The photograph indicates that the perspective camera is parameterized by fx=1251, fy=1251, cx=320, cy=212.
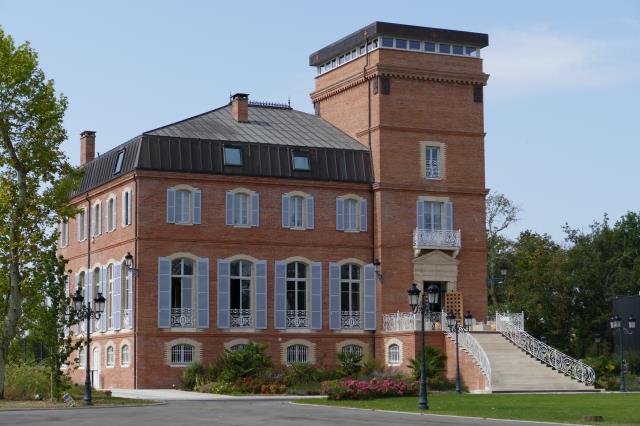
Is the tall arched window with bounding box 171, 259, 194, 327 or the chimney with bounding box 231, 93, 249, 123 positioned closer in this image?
the tall arched window with bounding box 171, 259, 194, 327

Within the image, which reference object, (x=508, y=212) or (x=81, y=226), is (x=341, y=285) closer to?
(x=81, y=226)

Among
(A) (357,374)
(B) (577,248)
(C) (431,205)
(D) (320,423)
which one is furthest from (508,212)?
(D) (320,423)

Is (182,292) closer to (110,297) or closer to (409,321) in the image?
(110,297)

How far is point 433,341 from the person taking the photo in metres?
52.4

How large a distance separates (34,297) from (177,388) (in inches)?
355

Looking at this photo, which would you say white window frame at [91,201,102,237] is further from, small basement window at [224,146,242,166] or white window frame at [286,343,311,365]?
white window frame at [286,343,311,365]

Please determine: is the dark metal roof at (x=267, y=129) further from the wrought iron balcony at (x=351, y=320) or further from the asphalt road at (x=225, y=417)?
the asphalt road at (x=225, y=417)

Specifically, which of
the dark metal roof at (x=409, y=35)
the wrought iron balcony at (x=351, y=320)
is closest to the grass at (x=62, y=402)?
the wrought iron balcony at (x=351, y=320)

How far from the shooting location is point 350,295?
2174 inches

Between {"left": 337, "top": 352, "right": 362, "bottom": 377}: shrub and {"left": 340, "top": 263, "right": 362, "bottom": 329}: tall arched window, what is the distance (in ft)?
4.69

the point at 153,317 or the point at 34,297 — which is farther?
the point at 153,317

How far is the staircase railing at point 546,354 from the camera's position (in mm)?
49312

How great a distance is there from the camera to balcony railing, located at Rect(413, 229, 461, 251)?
55438 millimetres

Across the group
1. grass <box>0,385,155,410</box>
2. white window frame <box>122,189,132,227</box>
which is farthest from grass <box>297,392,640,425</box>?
white window frame <box>122,189,132,227</box>
